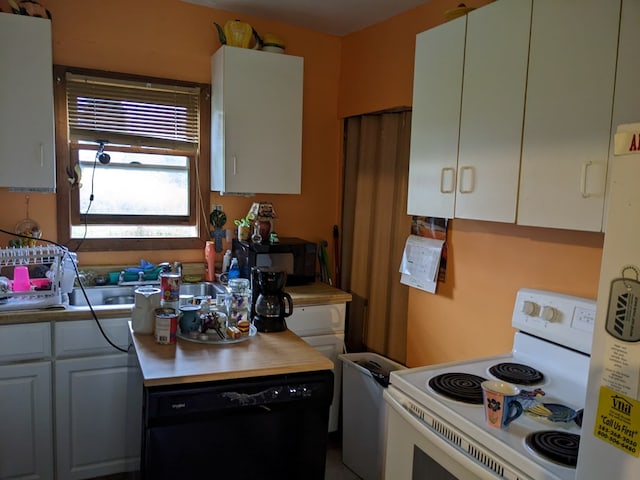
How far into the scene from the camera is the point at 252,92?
279 cm

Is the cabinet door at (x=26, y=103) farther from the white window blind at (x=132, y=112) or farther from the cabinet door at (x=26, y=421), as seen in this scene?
the cabinet door at (x=26, y=421)

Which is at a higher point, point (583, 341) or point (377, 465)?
point (583, 341)

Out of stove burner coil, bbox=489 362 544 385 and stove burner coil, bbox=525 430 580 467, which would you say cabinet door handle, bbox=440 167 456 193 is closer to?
stove burner coil, bbox=489 362 544 385

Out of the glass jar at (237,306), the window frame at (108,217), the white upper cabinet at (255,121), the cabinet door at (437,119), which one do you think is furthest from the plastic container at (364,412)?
the window frame at (108,217)

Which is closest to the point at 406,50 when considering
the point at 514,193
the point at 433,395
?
the point at 514,193

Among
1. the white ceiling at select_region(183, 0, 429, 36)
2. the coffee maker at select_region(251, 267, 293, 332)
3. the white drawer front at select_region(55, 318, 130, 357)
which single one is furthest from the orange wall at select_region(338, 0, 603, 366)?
the white drawer front at select_region(55, 318, 130, 357)

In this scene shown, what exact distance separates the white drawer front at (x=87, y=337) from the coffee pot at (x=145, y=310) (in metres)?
0.45

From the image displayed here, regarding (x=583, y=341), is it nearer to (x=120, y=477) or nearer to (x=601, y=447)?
(x=601, y=447)

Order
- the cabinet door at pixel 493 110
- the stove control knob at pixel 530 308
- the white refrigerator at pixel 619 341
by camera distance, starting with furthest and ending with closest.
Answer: the stove control knob at pixel 530 308, the cabinet door at pixel 493 110, the white refrigerator at pixel 619 341

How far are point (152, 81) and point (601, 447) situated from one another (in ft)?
9.08

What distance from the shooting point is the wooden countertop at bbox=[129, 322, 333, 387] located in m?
1.57

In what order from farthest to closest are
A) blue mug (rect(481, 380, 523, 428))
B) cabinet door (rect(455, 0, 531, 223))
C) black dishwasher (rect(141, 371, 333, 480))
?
cabinet door (rect(455, 0, 531, 223))
black dishwasher (rect(141, 371, 333, 480))
blue mug (rect(481, 380, 523, 428))

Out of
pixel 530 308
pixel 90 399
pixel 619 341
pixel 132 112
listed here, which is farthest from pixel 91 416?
pixel 619 341

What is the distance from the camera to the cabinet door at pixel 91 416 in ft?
7.49
